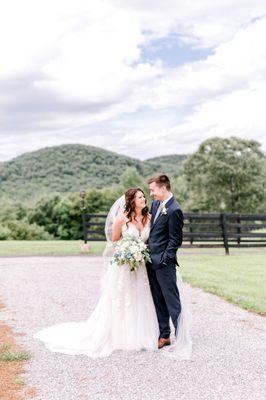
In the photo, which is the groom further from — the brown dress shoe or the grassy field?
the grassy field

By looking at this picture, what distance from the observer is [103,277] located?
22.0 ft

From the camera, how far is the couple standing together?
6.00 m

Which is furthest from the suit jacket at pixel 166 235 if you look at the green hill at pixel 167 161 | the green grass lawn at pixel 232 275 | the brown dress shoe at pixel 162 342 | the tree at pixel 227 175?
the green hill at pixel 167 161

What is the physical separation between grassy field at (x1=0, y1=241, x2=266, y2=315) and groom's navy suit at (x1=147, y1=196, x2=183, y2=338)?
9.99 feet

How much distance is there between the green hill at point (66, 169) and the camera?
88625mm

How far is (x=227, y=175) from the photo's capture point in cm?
4078

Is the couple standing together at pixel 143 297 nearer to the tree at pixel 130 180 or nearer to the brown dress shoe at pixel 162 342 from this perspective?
the brown dress shoe at pixel 162 342

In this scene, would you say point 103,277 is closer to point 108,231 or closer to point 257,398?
point 108,231

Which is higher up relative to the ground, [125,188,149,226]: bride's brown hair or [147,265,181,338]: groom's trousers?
[125,188,149,226]: bride's brown hair

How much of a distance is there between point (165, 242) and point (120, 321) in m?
1.15

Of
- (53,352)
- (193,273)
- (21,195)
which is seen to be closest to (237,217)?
(193,273)

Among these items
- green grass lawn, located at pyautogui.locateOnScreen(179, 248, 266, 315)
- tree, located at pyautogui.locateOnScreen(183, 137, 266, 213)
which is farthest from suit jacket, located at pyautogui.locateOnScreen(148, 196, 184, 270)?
tree, located at pyautogui.locateOnScreen(183, 137, 266, 213)

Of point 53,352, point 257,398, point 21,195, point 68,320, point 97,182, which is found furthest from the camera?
point 97,182

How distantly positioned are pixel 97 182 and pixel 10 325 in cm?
8464
